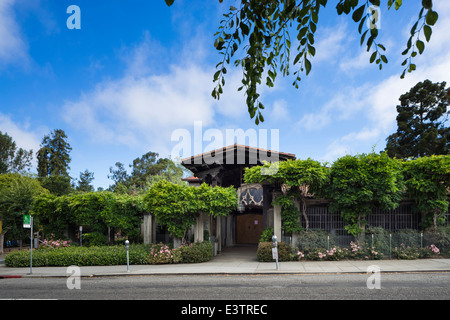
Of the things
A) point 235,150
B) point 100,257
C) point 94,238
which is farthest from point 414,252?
point 94,238

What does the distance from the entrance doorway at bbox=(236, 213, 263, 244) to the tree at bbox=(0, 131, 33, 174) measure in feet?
124

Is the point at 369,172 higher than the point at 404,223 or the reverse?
higher

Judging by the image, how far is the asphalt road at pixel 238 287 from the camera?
319 inches

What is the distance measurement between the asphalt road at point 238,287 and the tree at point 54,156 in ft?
139

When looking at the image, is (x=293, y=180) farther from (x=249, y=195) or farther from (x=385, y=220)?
(x=249, y=195)

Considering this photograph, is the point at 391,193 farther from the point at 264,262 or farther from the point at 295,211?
the point at 264,262

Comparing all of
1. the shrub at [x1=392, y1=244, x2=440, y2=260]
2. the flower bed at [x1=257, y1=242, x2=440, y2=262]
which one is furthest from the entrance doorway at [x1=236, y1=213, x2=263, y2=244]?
the shrub at [x1=392, y1=244, x2=440, y2=260]

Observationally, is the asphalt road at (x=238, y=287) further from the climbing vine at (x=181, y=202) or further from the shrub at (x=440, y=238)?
the shrub at (x=440, y=238)

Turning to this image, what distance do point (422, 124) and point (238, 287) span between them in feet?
101

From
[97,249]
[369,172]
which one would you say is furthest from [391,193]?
[97,249]

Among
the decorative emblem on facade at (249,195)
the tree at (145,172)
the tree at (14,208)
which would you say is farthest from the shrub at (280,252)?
the tree at (145,172)

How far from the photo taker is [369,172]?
1488 centimetres

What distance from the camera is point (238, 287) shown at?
9.51 metres
